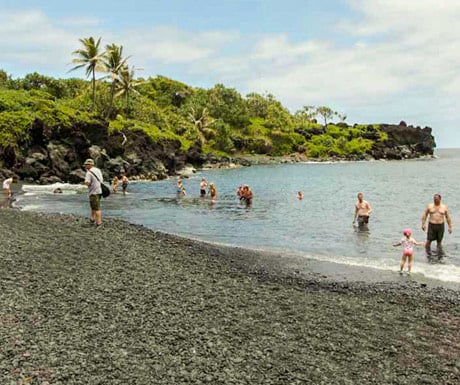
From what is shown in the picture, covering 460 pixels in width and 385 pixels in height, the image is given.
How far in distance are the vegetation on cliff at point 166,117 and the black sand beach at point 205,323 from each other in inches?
1738

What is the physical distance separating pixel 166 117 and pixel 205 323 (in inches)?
4085

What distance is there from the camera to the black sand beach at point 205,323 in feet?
24.3

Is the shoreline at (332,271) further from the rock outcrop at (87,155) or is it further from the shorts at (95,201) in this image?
the rock outcrop at (87,155)

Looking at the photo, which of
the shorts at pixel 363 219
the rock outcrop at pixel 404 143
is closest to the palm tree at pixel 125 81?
the shorts at pixel 363 219

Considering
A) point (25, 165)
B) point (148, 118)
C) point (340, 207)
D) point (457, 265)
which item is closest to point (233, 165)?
point (148, 118)

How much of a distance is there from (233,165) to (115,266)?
325 ft

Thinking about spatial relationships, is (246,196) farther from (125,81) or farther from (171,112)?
(171,112)

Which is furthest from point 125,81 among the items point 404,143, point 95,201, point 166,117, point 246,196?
point 404,143

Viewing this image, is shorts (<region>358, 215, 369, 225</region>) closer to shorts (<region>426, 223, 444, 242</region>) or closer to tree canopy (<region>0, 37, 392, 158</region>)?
shorts (<region>426, 223, 444, 242</region>)

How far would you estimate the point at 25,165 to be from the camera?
53.2 meters

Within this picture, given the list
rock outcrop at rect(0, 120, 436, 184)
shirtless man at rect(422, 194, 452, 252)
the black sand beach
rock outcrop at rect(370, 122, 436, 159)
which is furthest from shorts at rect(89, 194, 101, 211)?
rock outcrop at rect(370, 122, 436, 159)

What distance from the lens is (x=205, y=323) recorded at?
9508 mm

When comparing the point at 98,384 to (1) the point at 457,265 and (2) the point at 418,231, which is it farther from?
(2) the point at 418,231

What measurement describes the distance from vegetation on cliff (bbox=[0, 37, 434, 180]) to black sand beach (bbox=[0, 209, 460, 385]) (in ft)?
145
